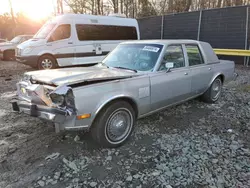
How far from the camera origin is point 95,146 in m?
3.08

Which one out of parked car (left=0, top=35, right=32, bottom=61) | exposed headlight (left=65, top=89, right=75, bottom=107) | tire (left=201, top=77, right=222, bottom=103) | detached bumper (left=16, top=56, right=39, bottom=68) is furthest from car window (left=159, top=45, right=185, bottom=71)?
parked car (left=0, top=35, right=32, bottom=61)

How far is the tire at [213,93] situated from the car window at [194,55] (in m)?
0.79

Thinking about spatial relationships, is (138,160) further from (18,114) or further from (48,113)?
(18,114)

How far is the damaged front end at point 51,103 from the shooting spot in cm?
247

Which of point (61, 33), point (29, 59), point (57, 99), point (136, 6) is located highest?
point (136, 6)

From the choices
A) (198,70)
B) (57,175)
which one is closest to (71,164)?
(57,175)

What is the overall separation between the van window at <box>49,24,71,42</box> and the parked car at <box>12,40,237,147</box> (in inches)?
208

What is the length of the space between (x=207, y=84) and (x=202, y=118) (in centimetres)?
94

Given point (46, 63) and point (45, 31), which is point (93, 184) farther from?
point (45, 31)

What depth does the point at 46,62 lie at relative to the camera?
8.59 meters

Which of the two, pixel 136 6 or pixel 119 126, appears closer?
pixel 119 126

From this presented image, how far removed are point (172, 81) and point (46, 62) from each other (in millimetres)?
6616

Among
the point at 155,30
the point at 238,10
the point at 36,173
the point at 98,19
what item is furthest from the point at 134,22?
the point at 36,173

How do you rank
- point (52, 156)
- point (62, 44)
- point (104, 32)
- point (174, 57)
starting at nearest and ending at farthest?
point (52, 156)
point (174, 57)
point (62, 44)
point (104, 32)
